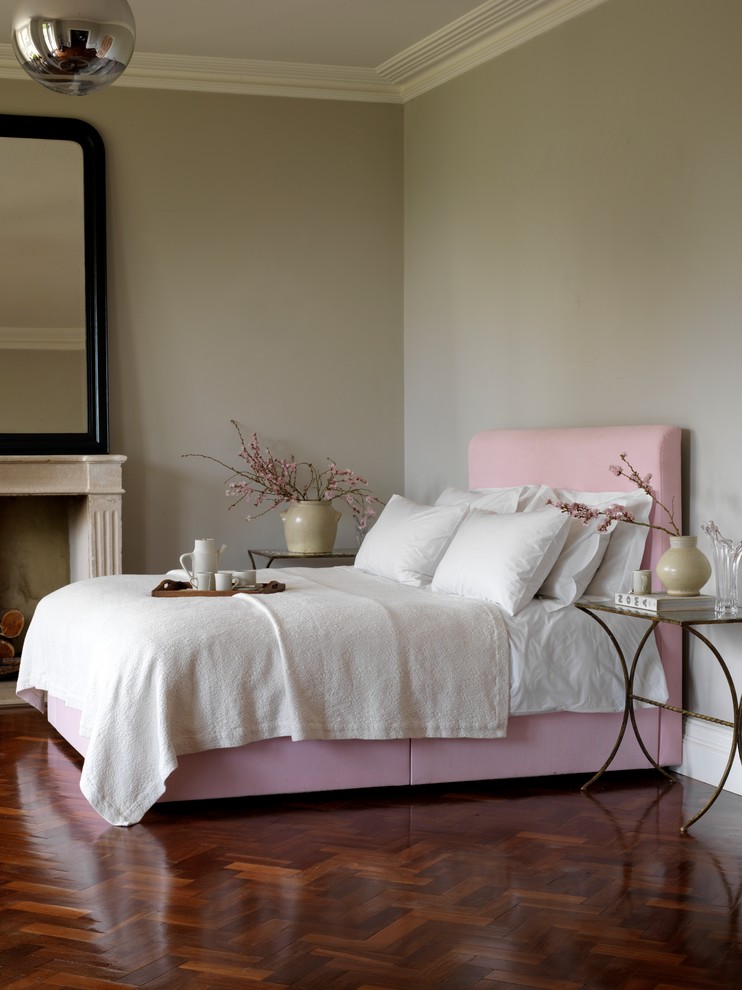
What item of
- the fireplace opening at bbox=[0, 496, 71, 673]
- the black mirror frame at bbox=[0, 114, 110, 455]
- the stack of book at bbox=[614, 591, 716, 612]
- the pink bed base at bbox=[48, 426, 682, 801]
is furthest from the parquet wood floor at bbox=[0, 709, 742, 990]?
the black mirror frame at bbox=[0, 114, 110, 455]

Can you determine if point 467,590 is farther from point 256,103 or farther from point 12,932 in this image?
point 256,103

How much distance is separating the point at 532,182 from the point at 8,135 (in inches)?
102

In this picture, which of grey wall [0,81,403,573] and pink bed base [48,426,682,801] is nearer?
pink bed base [48,426,682,801]

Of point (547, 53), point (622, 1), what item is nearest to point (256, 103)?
point (547, 53)

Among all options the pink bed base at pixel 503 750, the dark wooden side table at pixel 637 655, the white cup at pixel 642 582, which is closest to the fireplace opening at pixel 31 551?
the pink bed base at pixel 503 750

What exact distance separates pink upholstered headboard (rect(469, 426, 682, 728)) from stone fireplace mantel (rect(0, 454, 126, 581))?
1.74 metres

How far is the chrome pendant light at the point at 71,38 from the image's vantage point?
8.80 feet

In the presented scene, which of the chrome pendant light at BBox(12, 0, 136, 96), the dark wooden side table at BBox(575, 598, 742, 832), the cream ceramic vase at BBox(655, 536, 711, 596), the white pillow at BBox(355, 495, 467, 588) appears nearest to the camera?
the chrome pendant light at BBox(12, 0, 136, 96)

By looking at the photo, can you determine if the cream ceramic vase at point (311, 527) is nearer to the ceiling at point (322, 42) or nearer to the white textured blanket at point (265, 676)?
the white textured blanket at point (265, 676)

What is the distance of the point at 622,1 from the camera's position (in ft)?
15.5

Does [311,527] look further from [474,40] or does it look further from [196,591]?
[474,40]

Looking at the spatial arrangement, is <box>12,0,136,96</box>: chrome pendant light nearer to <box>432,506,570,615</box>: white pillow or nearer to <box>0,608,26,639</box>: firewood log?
<box>432,506,570,615</box>: white pillow

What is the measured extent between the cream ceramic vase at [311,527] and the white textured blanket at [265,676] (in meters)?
1.79

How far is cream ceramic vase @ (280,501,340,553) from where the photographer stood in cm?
604
